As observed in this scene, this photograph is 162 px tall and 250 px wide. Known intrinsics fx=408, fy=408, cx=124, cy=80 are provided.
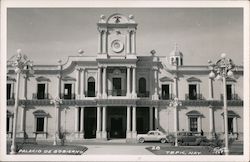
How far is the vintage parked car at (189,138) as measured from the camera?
1722 centimetres

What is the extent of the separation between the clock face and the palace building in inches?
1.8

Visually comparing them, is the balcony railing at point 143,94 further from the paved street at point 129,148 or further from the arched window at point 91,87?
the paved street at point 129,148

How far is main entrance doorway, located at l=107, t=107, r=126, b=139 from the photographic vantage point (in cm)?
1839

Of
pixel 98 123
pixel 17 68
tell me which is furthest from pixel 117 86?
pixel 17 68

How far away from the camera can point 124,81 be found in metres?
19.1

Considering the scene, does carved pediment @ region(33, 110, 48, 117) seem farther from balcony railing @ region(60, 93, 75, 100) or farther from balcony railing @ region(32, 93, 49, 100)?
balcony railing @ region(60, 93, 75, 100)

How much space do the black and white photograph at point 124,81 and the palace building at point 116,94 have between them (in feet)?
0.15

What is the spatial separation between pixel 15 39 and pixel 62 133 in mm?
4588

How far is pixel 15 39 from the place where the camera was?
54.2ft

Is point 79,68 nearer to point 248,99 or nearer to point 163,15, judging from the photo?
point 163,15

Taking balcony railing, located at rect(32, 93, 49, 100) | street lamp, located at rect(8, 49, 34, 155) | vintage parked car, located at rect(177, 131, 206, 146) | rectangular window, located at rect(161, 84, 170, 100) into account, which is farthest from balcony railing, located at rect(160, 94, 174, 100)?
street lamp, located at rect(8, 49, 34, 155)

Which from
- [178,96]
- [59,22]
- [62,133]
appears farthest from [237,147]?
[59,22]

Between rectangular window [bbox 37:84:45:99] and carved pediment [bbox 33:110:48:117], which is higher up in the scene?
rectangular window [bbox 37:84:45:99]

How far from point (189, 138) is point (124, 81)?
401 centimetres
